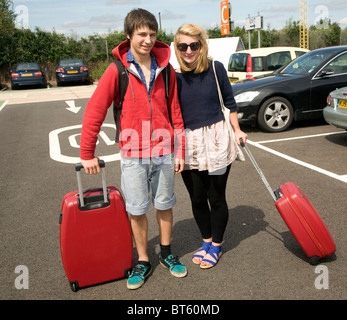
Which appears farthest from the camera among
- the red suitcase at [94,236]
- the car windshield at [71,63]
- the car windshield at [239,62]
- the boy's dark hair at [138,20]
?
the car windshield at [71,63]

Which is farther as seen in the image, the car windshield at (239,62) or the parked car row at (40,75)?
the parked car row at (40,75)

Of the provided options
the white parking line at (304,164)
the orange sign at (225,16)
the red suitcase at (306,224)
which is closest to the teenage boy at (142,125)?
the red suitcase at (306,224)

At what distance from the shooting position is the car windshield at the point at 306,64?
780 cm

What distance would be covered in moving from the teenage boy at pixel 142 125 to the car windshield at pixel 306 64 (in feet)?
19.4

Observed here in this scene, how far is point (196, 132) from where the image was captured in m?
2.86

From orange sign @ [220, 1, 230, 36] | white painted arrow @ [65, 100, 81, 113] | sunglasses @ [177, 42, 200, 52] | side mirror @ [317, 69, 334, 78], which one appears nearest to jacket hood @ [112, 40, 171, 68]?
sunglasses @ [177, 42, 200, 52]

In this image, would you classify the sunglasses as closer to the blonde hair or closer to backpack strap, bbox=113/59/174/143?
the blonde hair

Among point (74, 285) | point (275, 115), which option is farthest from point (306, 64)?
point (74, 285)

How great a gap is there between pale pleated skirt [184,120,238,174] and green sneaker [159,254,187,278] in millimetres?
734

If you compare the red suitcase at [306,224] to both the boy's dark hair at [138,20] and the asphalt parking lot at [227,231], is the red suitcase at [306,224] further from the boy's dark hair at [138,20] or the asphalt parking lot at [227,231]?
the boy's dark hair at [138,20]

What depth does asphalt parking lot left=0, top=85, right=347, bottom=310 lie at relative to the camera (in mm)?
2697

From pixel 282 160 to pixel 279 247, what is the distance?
2660mm
